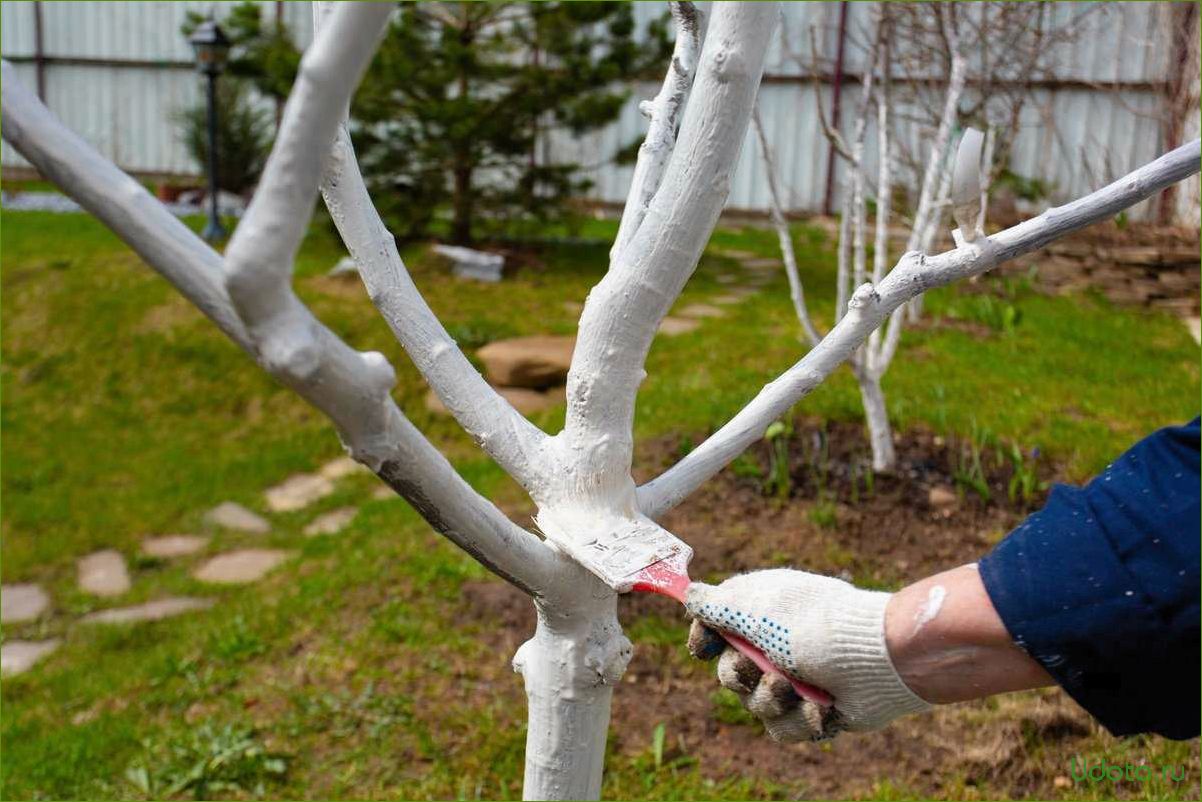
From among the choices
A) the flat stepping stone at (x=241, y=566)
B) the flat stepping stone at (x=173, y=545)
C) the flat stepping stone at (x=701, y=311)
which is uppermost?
the flat stepping stone at (x=701, y=311)

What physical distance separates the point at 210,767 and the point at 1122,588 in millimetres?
2406

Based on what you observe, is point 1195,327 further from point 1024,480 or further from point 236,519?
point 236,519

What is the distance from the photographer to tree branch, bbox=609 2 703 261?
179 cm

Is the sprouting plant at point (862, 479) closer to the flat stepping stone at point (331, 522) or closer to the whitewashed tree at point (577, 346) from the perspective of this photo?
the flat stepping stone at point (331, 522)

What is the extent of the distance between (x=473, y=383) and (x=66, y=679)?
106 inches

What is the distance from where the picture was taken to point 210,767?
114 inches

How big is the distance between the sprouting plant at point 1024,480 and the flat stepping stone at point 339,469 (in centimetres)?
287

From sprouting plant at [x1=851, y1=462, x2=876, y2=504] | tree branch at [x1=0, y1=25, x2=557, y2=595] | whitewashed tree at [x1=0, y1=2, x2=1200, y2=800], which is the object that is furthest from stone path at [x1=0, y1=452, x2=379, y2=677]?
tree branch at [x1=0, y1=25, x2=557, y2=595]

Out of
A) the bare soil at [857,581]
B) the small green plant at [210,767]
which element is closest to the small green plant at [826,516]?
the bare soil at [857,581]

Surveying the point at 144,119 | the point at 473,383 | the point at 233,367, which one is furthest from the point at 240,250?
the point at 144,119

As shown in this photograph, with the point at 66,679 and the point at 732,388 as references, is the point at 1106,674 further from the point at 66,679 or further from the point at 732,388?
the point at 732,388

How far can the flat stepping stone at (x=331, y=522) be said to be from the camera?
464 centimetres

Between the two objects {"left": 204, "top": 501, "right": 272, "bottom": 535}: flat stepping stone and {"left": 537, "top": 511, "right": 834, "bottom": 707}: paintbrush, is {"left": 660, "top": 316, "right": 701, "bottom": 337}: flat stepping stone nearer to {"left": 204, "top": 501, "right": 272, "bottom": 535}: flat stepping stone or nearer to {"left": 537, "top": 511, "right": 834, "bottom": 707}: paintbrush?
{"left": 204, "top": 501, "right": 272, "bottom": 535}: flat stepping stone

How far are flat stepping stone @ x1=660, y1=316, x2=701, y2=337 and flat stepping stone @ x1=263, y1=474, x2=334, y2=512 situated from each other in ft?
6.47
